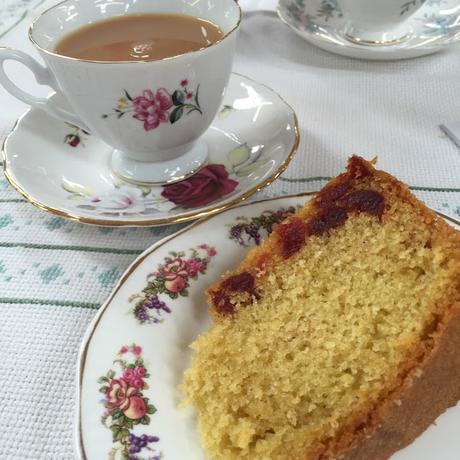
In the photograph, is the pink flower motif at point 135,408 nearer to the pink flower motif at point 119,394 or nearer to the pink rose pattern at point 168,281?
the pink flower motif at point 119,394

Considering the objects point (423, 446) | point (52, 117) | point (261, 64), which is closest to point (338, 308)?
point (423, 446)

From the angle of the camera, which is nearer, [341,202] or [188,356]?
[188,356]

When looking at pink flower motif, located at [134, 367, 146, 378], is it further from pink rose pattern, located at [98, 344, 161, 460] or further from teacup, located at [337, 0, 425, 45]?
teacup, located at [337, 0, 425, 45]

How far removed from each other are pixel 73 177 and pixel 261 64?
67cm

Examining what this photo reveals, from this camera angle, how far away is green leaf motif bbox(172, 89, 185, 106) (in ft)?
2.95

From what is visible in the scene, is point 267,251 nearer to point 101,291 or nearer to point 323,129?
point 101,291

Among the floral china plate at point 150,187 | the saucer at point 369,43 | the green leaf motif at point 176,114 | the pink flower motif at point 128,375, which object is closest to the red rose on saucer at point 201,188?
the floral china plate at point 150,187


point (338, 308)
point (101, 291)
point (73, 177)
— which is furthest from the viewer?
point (73, 177)

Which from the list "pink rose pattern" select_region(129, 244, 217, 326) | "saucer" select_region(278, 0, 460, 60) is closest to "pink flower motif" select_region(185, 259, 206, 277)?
"pink rose pattern" select_region(129, 244, 217, 326)

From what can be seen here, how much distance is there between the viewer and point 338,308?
0.72 metres

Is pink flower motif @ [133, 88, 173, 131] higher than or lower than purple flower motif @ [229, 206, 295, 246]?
higher

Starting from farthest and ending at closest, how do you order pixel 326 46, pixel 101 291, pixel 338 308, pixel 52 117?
1. pixel 326 46
2. pixel 52 117
3. pixel 101 291
4. pixel 338 308

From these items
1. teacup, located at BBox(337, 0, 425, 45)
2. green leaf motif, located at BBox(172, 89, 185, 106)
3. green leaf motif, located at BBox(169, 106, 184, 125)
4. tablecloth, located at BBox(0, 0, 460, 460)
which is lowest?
tablecloth, located at BBox(0, 0, 460, 460)

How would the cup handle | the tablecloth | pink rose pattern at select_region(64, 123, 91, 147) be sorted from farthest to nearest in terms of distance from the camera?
pink rose pattern at select_region(64, 123, 91, 147)
the cup handle
the tablecloth
